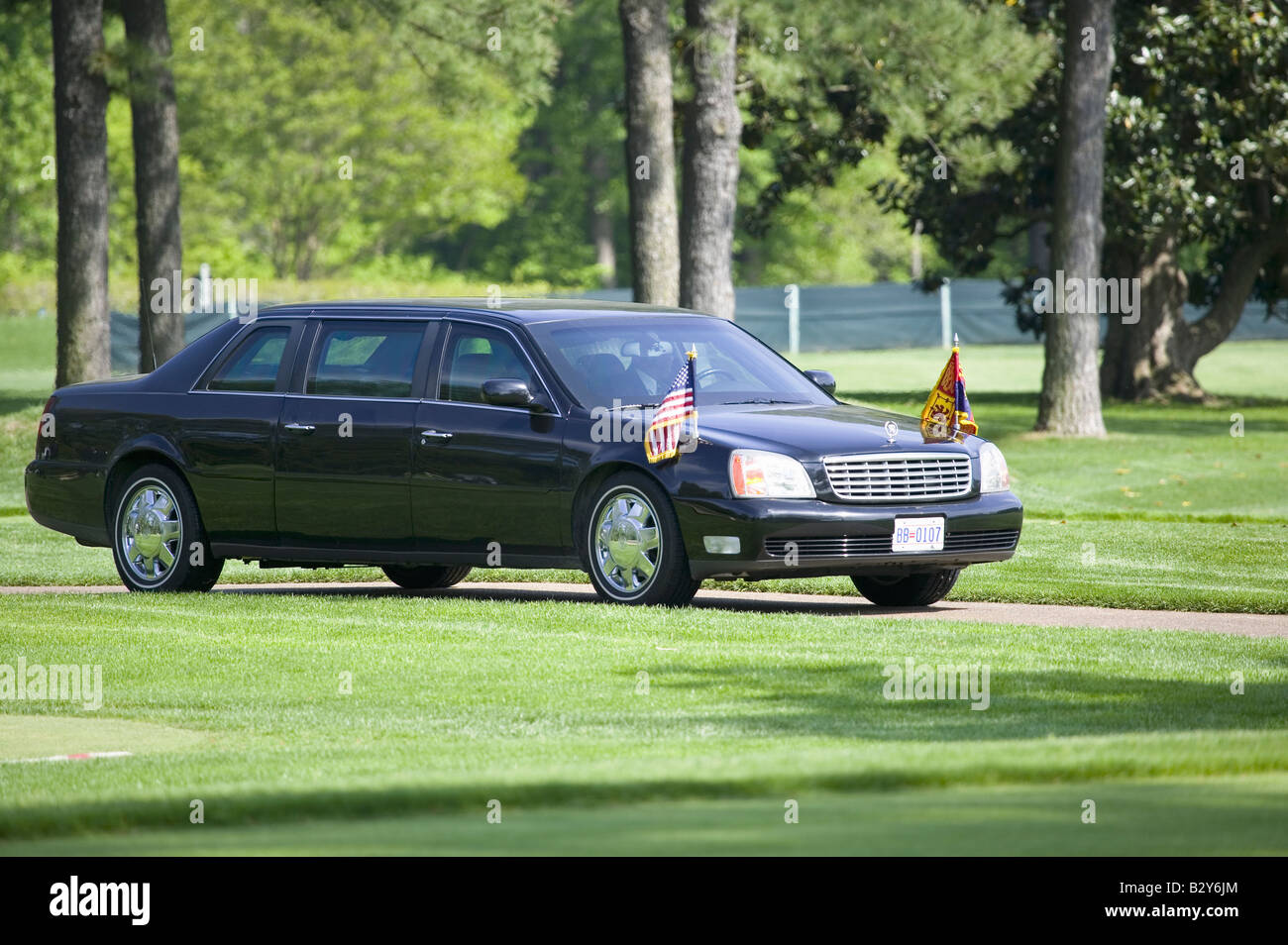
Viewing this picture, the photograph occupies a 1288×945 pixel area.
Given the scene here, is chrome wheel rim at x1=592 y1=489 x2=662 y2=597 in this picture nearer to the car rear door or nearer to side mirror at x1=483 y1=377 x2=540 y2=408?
side mirror at x1=483 y1=377 x2=540 y2=408

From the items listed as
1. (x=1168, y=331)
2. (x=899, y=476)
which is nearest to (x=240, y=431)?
(x=899, y=476)

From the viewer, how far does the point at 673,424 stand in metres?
12.7

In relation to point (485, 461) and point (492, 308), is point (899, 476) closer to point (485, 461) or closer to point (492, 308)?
point (485, 461)

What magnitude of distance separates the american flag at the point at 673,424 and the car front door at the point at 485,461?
687mm

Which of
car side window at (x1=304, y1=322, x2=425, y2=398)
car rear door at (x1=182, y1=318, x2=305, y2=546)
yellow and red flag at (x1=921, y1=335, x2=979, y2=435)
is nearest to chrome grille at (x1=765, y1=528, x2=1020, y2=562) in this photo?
yellow and red flag at (x1=921, y1=335, x2=979, y2=435)

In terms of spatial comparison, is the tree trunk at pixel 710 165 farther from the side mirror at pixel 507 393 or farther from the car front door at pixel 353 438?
the side mirror at pixel 507 393

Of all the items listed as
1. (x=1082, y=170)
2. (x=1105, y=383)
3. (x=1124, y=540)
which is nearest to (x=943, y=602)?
(x=1124, y=540)

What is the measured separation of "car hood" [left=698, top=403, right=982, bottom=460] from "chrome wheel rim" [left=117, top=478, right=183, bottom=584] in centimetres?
353

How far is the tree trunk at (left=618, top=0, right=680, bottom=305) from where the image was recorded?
26.9m

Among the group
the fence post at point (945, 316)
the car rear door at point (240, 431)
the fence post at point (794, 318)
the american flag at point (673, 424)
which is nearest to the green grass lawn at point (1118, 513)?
the car rear door at point (240, 431)

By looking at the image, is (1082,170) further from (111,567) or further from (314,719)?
(314,719)

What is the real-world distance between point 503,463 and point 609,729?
4595 mm
